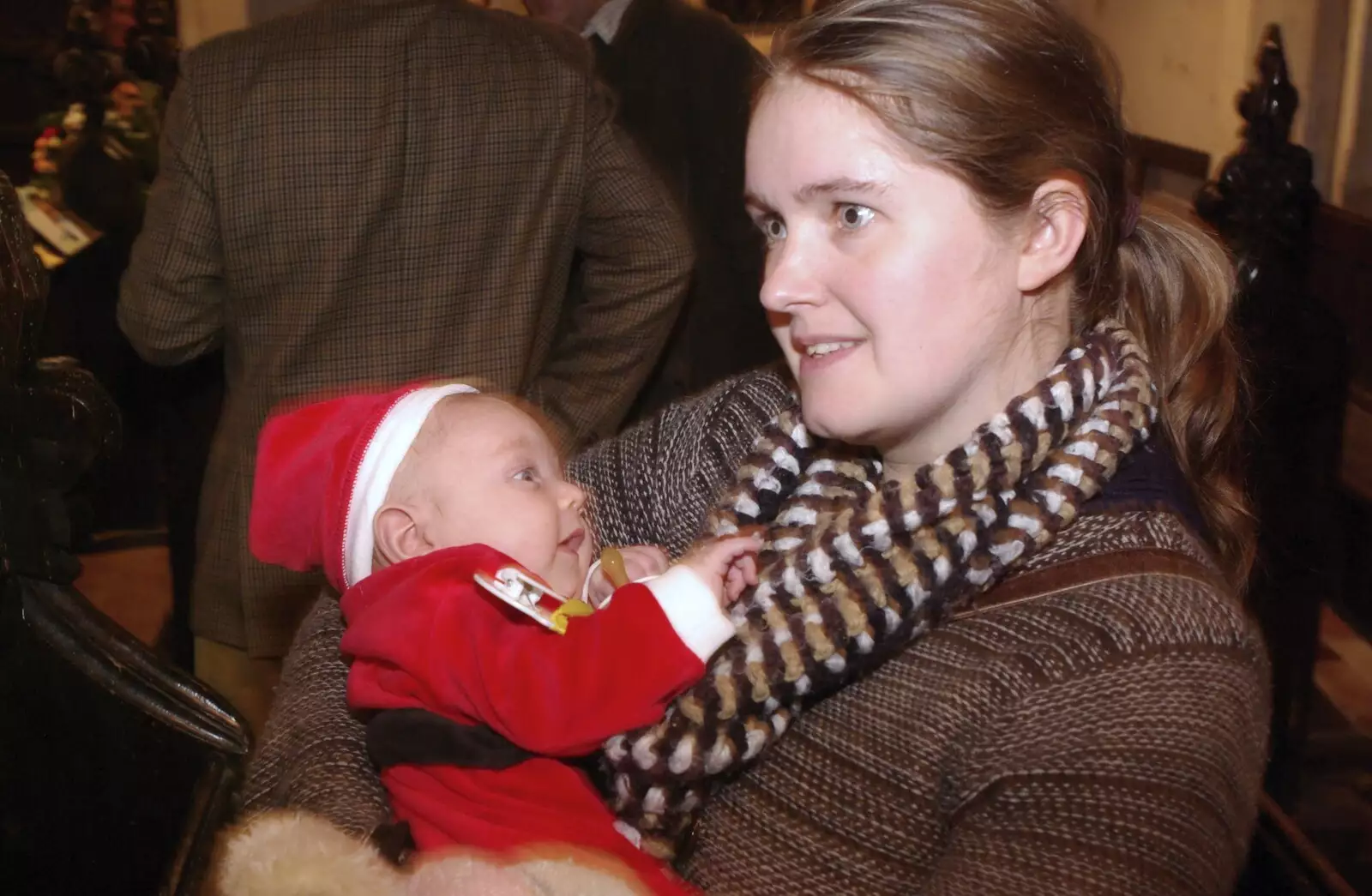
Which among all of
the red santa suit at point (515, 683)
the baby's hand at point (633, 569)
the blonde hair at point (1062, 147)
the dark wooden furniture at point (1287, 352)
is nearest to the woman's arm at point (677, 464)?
the baby's hand at point (633, 569)

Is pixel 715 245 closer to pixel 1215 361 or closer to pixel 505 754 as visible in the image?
pixel 1215 361

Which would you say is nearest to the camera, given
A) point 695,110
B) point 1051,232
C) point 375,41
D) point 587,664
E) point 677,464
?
point 587,664

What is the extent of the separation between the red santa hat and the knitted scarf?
1.32 ft

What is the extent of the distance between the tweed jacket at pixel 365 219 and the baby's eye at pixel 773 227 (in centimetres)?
82

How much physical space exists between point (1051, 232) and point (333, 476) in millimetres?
825

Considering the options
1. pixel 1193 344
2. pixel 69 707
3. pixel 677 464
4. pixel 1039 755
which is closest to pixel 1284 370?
pixel 1193 344

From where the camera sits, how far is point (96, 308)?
292 centimetres

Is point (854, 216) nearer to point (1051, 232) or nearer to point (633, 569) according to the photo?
point (1051, 232)

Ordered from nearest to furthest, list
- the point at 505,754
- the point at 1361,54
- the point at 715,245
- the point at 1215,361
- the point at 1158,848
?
the point at 1158,848
the point at 505,754
the point at 1215,361
the point at 715,245
the point at 1361,54

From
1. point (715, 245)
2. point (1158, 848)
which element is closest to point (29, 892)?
point (1158, 848)

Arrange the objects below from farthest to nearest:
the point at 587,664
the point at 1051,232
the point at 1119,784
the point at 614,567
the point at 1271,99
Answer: the point at 1271,99, the point at 614,567, the point at 1051,232, the point at 587,664, the point at 1119,784

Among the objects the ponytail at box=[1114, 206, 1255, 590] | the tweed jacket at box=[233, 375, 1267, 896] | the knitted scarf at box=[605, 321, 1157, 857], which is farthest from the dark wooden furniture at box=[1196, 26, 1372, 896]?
the tweed jacket at box=[233, 375, 1267, 896]

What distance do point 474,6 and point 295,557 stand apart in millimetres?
1006

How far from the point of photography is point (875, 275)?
1.27 m
